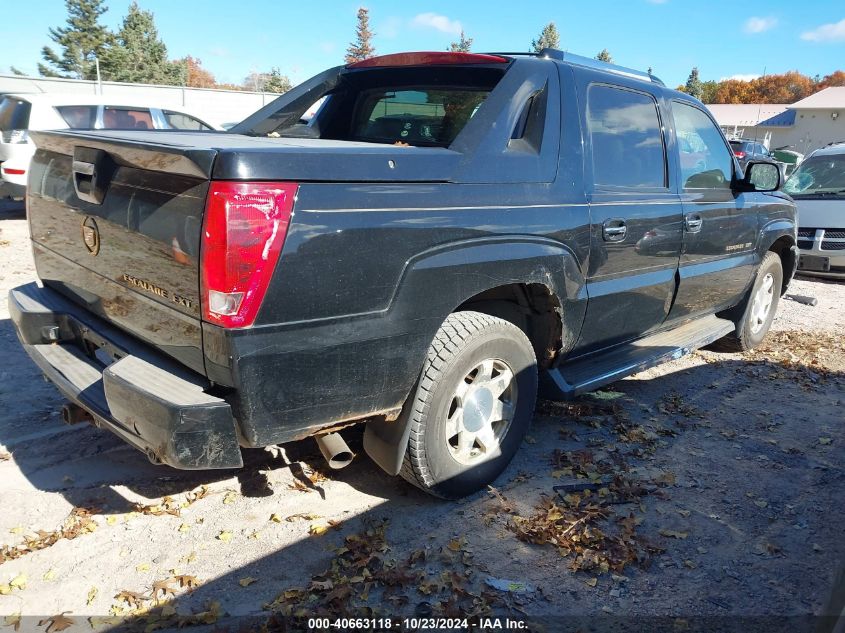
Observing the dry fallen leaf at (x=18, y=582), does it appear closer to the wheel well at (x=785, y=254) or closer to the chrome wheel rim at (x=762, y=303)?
the chrome wheel rim at (x=762, y=303)

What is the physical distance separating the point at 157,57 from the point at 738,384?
198 ft

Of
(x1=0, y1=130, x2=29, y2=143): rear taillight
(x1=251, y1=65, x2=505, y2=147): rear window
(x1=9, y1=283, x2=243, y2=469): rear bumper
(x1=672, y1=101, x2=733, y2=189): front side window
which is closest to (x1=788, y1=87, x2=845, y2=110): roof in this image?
(x1=672, y1=101, x2=733, y2=189): front side window

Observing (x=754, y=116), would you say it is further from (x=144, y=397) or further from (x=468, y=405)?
(x=144, y=397)

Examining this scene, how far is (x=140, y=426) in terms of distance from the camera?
2.42 m

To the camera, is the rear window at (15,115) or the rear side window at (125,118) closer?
the rear window at (15,115)

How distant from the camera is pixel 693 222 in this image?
4.39m

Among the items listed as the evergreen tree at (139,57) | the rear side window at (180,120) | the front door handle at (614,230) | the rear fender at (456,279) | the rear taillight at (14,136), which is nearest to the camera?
the rear fender at (456,279)

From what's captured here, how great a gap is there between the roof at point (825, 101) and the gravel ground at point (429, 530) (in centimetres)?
5581

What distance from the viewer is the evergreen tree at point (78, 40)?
5253cm

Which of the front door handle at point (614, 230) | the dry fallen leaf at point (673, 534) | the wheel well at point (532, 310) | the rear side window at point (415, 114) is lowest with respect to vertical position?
the dry fallen leaf at point (673, 534)

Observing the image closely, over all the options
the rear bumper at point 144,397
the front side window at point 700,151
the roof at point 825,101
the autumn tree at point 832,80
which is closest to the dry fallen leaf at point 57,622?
the rear bumper at point 144,397

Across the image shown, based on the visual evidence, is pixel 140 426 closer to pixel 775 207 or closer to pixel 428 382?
pixel 428 382

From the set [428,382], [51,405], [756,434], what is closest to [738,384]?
[756,434]

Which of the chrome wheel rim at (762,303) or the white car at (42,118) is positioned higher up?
the white car at (42,118)
